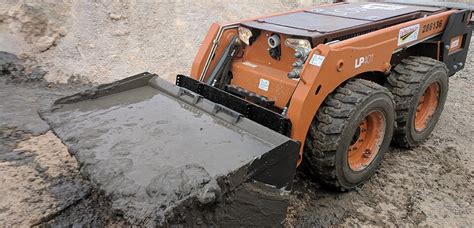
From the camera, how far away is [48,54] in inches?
232

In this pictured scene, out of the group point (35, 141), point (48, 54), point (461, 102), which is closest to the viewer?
point (35, 141)

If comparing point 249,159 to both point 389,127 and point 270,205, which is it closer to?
point 270,205

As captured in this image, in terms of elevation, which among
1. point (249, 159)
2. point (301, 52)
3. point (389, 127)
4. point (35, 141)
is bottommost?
point (35, 141)

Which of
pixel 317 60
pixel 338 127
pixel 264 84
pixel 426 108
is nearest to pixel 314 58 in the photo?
pixel 317 60

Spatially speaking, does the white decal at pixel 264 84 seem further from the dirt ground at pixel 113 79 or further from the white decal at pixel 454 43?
the white decal at pixel 454 43

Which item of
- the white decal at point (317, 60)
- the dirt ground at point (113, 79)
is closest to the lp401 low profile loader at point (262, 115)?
the white decal at point (317, 60)

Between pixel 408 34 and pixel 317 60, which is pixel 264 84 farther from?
pixel 408 34

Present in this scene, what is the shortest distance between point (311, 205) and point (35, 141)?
262cm

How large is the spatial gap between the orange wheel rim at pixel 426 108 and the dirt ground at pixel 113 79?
244 millimetres

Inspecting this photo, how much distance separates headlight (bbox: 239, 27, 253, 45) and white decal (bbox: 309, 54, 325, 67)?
834mm

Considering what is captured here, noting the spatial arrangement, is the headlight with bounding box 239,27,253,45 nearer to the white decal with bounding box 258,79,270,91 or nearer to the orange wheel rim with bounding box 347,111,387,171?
the white decal with bounding box 258,79,270,91

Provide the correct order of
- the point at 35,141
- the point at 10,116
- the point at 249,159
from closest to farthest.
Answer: the point at 249,159 → the point at 35,141 → the point at 10,116

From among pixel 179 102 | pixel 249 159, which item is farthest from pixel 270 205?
pixel 179 102

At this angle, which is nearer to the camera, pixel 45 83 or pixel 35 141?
pixel 35 141
